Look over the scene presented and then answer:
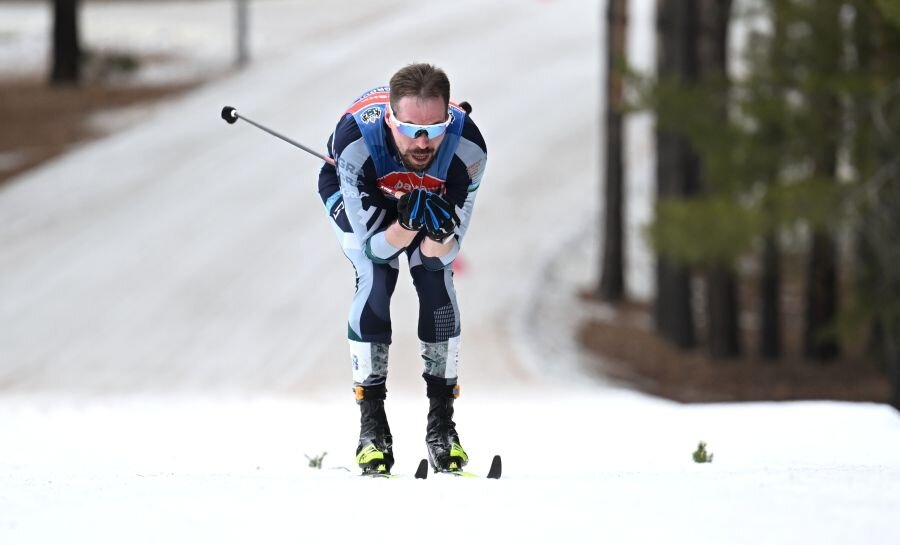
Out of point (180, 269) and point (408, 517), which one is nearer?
point (408, 517)

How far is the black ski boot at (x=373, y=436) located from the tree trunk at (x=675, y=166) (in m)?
12.6

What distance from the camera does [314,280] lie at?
21.0 meters

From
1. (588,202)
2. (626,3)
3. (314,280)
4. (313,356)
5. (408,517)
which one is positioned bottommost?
(408,517)

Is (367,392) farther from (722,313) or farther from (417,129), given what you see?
(722,313)

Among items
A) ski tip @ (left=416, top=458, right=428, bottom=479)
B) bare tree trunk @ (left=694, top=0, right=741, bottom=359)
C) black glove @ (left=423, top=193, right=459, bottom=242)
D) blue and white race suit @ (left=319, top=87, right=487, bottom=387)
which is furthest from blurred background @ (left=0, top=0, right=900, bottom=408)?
ski tip @ (left=416, top=458, right=428, bottom=479)

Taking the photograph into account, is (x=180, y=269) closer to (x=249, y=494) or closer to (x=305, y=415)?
(x=305, y=415)

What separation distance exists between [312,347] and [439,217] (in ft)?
39.7

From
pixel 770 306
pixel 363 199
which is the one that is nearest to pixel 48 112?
pixel 770 306

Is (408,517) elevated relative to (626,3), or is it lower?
lower

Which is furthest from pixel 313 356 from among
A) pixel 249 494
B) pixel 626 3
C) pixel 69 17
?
pixel 69 17

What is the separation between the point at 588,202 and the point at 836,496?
799 inches

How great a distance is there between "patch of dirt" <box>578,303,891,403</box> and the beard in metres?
12.8

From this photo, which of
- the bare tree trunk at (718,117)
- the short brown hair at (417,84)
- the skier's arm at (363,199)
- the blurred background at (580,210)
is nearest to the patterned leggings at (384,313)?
the skier's arm at (363,199)

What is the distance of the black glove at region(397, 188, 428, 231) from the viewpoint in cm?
656
